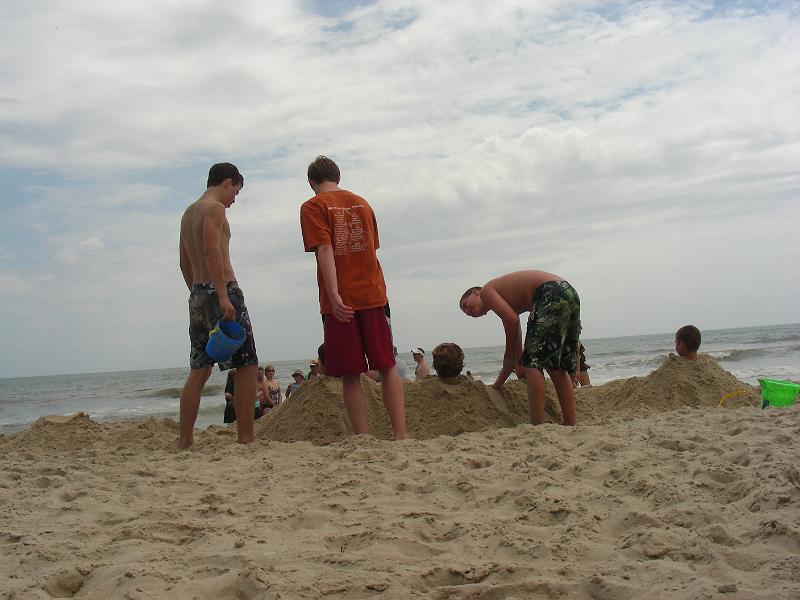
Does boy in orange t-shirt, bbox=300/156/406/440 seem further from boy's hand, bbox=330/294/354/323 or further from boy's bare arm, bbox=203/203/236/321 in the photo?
boy's bare arm, bbox=203/203/236/321

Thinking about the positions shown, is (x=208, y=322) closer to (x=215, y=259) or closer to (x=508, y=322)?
(x=215, y=259)

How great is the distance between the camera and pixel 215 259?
156 inches

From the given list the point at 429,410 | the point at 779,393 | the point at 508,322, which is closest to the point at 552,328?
the point at 508,322

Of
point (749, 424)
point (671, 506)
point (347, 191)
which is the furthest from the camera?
point (347, 191)

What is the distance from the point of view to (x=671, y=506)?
7.55 feet

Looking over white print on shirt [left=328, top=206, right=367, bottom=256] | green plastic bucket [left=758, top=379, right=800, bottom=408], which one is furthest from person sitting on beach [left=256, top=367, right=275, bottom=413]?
green plastic bucket [left=758, top=379, right=800, bottom=408]

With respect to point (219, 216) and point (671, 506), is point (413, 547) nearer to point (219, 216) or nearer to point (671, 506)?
point (671, 506)

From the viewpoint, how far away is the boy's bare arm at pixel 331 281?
3.81 m

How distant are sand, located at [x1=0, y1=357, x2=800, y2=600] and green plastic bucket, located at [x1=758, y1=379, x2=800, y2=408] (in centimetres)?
69

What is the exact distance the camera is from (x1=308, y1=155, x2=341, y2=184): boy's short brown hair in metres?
4.19

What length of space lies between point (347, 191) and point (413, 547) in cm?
243

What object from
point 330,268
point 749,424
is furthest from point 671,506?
point 330,268

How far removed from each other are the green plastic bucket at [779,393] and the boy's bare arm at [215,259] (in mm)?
3562

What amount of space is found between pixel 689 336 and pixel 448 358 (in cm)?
238
